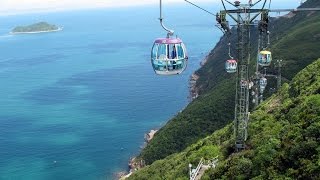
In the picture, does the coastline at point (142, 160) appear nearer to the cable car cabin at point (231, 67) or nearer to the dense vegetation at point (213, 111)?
the dense vegetation at point (213, 111)

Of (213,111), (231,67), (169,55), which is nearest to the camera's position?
(169,55)

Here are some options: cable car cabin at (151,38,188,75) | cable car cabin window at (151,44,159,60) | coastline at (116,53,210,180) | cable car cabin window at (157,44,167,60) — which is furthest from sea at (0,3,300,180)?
cable car cabin window at (157,44,167,60)

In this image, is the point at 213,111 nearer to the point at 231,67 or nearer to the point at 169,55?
the point at 231,67

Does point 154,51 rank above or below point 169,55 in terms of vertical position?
above

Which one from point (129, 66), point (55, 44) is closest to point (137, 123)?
point (129, 66)

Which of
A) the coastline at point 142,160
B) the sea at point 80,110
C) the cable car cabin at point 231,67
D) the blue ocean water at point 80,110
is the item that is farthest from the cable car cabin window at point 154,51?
the blue ocean water at point 80,110

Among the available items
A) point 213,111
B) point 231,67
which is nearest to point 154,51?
point 231,67

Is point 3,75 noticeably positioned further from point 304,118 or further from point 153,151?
point 304,118

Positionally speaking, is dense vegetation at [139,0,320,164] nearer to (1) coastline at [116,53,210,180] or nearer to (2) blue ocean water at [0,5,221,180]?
(1) coastline at [116,53,210,180]

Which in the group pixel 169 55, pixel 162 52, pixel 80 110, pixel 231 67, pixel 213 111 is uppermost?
pixel 162 52
